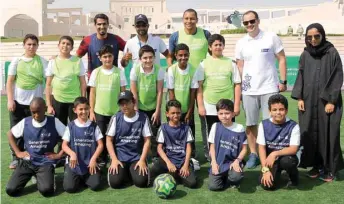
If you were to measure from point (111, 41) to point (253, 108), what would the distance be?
82.9 inches

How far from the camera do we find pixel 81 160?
14.9 ft

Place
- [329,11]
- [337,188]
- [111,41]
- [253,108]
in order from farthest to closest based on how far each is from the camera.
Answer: [329,11]
[111,41]
[253,108]
[337,188]

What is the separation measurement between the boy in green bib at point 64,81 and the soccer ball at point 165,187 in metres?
1.71

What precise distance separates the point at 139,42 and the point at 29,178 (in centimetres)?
224

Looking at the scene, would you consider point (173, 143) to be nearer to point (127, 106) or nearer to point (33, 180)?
point (127, 106)

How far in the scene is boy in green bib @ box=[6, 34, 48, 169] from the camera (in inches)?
206

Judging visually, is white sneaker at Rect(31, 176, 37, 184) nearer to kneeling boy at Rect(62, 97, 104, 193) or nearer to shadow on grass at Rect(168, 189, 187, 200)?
kneeling boy at Rect(62, 97, 104, 193)

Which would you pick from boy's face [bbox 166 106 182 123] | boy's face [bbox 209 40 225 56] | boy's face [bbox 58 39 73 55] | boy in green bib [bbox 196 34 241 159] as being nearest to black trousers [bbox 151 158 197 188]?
boy's face [bbox 166 106 182 123]

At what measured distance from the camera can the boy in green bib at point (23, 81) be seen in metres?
5.22

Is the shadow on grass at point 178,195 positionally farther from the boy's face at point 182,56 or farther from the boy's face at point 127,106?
the boy's face at point 182,56

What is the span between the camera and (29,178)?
14.6 feet

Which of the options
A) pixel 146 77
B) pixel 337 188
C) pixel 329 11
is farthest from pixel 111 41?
pixel 329 11

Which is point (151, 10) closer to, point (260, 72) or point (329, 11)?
point (329, 11)

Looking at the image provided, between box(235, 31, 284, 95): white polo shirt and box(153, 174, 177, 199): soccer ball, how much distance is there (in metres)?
1.60
